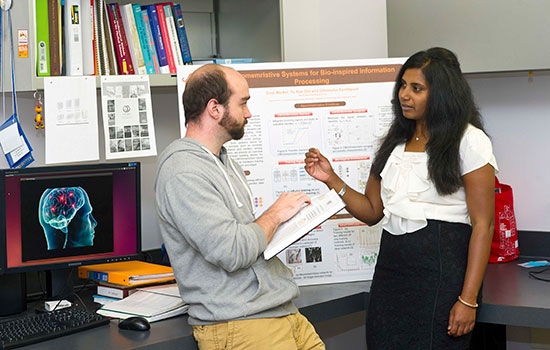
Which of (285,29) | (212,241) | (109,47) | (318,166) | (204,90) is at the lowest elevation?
(212,241)

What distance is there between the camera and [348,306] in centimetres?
240

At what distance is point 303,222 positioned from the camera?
188cm

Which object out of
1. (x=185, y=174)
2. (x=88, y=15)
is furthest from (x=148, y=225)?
(x=185, y=174)

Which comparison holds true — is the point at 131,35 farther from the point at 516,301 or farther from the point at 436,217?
the point at 516,301

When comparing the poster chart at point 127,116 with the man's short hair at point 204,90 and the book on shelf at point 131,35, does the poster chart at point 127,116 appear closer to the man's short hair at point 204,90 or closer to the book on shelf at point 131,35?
the book on shelf at point 131,35

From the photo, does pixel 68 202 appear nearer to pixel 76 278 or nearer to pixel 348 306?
pixel 76 278

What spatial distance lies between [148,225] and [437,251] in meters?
1.38

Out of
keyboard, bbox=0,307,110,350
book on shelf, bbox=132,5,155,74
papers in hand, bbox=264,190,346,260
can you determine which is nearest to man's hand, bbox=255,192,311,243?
papers in hand, bbox=264,190,346,260

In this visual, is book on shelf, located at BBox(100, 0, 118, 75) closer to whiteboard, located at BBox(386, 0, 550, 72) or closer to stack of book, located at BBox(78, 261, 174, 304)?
stack of book, located at BBox(78, 261, 174, 304)

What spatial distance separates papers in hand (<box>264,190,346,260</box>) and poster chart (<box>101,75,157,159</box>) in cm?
78

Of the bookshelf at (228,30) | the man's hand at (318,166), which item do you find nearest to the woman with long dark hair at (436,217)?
the man's hand at (318,166)

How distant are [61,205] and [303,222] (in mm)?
941

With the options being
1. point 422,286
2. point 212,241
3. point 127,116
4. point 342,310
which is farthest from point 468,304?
point 127,116

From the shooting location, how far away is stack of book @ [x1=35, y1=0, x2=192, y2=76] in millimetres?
2330
